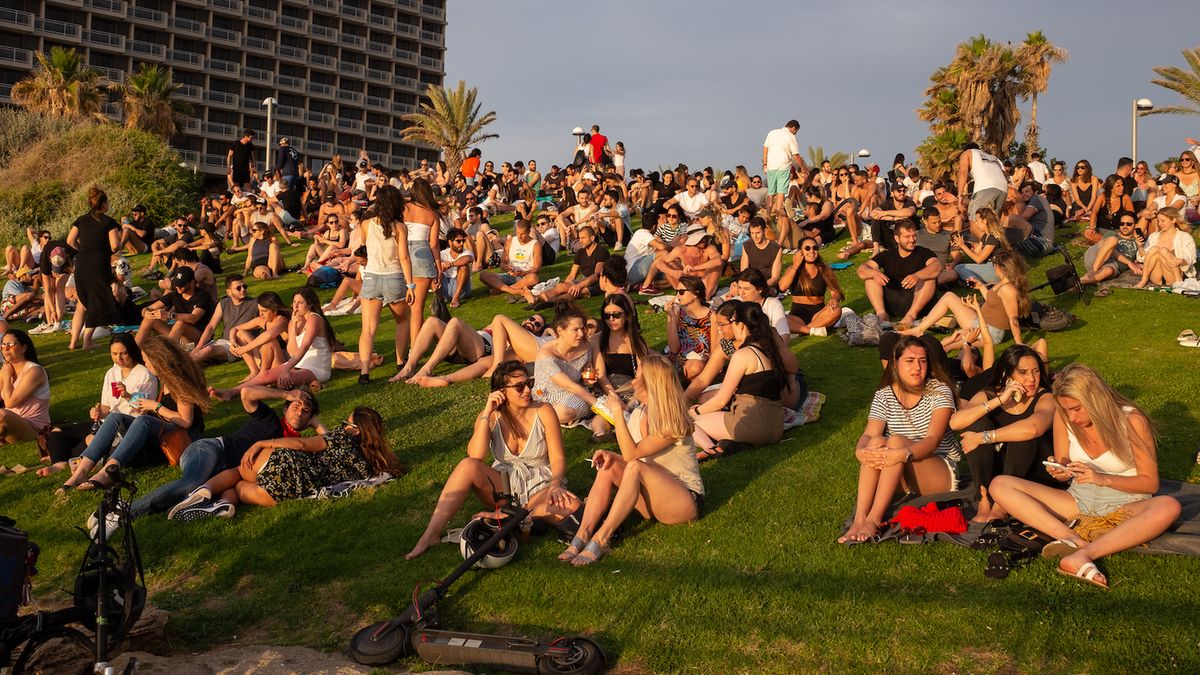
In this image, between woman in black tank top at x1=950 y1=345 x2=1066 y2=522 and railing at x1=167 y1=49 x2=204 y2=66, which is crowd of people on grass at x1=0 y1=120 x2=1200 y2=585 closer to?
woman in black tank top at x1=950 y1=345 x2=1066 y2=522

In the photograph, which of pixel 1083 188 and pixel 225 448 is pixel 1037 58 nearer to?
pixel 1083 188

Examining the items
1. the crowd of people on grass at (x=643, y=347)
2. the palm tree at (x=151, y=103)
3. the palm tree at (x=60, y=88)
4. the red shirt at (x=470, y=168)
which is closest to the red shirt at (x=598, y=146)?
the red shirt at (x=470, y=168)

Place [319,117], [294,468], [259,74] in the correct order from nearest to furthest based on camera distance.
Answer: [294,468]
[259,74]
[319,117]

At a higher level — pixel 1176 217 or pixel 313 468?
pixel 1176 217

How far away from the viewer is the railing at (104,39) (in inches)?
2630

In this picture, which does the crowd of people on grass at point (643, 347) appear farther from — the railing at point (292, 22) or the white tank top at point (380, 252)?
the railing at point (292, 22)

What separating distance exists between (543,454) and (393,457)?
1.81 m

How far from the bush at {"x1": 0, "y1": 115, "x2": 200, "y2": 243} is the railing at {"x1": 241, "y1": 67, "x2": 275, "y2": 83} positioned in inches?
1710

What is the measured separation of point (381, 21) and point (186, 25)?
16528 millimetres

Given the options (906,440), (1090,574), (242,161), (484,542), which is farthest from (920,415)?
(242,161)

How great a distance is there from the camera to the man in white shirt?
20.2 metres

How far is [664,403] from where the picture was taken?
7.46 meters

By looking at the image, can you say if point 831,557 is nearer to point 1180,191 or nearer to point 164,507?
point 164,507

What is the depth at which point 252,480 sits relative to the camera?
29.1 feet
